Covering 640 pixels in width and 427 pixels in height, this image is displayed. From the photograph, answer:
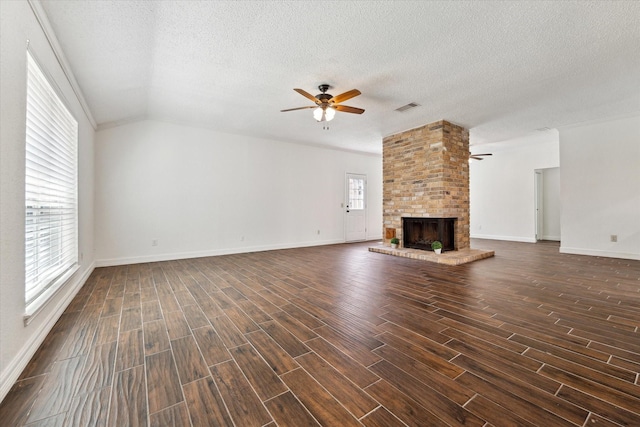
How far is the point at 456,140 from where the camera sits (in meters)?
5.48

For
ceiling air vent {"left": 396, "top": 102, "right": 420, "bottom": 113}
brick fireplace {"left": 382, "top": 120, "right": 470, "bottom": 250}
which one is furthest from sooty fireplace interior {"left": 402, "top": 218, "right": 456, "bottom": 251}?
ceiling air vent {"left": 396, "top": 102, "right": 420, "bottom": 113}

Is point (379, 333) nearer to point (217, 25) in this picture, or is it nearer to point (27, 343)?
point (27, 343)

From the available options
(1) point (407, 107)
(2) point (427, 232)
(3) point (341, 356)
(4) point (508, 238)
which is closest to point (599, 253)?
(4) point (508, 238)

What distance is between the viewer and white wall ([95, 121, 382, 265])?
4.77 metres

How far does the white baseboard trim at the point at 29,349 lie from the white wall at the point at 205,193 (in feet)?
7.07

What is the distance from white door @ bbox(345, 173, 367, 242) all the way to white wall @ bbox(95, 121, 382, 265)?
355 mm

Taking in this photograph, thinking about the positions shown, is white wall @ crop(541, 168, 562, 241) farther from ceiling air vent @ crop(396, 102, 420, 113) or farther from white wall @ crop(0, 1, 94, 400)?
white wall @ crop(0, 1, 94, 400)

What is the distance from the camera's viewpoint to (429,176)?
5418 mm

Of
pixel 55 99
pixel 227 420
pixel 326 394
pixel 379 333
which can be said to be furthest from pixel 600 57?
pixel 55 99

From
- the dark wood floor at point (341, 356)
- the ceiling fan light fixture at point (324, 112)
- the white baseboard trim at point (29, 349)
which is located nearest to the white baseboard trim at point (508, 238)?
the dark wood floor at point (341, 356)

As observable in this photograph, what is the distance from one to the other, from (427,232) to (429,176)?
1211 millimetres

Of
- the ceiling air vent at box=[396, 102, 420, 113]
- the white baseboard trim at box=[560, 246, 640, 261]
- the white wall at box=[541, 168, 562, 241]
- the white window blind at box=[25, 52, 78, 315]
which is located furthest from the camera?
the white wall at box=[541, 168, 562, 241]

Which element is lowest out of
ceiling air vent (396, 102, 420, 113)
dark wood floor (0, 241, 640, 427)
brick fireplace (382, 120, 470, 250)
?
dark wood floor (0, 241, 640, 427)

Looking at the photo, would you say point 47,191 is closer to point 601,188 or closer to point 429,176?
point 429,176
